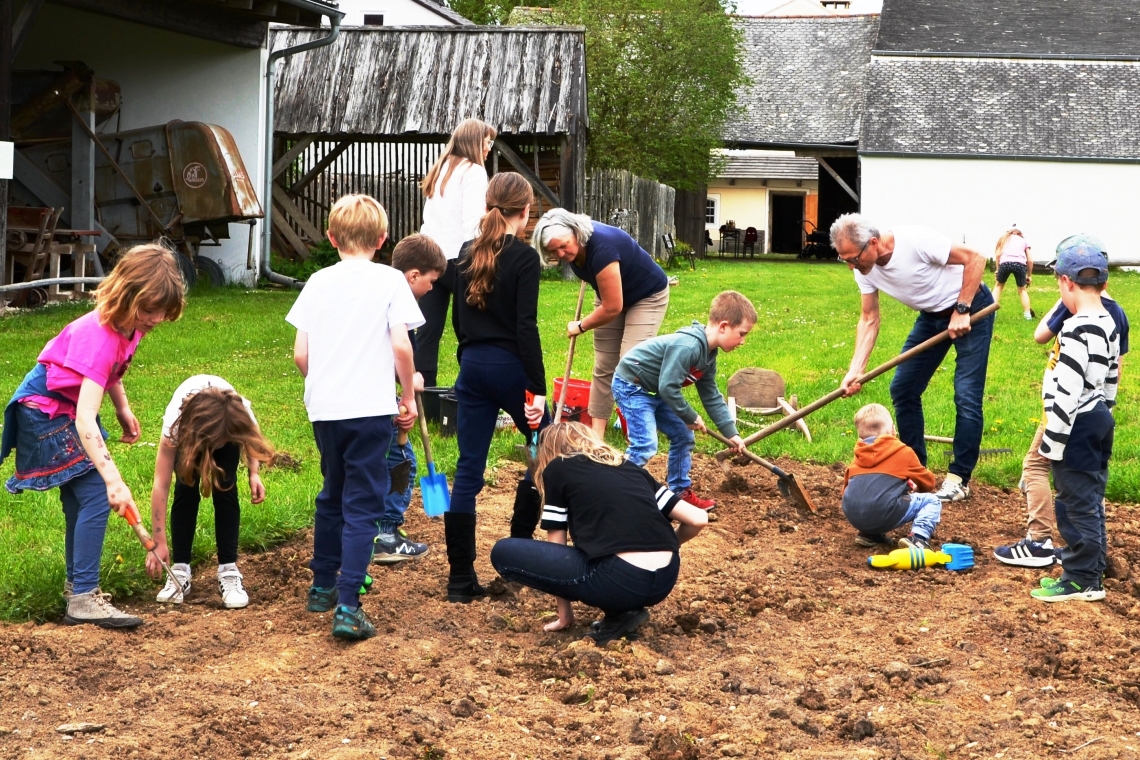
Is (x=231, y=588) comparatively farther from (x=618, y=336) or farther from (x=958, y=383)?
(x=958, y=383)

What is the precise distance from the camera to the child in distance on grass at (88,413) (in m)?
4.38

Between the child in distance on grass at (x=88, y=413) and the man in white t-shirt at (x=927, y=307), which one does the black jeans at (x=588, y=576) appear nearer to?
the child in distance on grass at (x=88, y=413)

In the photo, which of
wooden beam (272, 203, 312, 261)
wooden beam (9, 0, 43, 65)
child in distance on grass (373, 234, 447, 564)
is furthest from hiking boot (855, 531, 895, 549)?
wooden beam (272, 203, 312, 261)

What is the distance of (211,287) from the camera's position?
16719mm

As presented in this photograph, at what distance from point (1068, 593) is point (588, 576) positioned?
221cm

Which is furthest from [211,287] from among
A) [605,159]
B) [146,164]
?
[605,159]

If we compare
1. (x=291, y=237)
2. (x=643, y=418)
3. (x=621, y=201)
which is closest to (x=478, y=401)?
(x=643, y=418)

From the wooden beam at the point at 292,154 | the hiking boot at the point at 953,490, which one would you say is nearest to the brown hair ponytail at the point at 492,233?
the hiking boot at the point at 953,490

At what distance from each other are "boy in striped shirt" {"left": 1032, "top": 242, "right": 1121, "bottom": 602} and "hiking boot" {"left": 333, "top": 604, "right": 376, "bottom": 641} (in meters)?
2.87

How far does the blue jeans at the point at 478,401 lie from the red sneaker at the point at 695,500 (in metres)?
1.49

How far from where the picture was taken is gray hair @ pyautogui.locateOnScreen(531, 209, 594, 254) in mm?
5648

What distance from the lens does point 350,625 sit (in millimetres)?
4496

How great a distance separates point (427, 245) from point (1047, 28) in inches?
1509

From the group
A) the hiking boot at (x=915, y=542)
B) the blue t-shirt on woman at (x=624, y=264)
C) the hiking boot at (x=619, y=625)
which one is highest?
the blue t-shirt on woman at (x=624, y=264)
